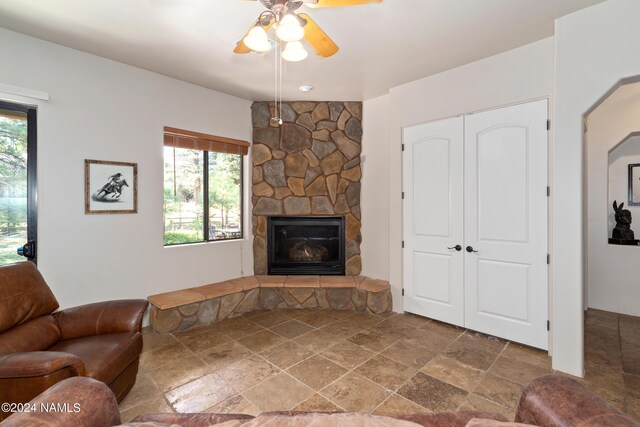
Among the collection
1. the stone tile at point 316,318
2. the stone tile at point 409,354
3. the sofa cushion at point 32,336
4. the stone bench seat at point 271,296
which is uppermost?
the sofa cushion at point 32,336

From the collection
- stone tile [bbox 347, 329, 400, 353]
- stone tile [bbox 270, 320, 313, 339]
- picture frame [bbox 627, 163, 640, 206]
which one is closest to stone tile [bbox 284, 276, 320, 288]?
stone tile [bbox 270, 320, 313, 339]

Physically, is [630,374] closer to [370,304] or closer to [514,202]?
[514,202]

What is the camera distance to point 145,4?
2.15m

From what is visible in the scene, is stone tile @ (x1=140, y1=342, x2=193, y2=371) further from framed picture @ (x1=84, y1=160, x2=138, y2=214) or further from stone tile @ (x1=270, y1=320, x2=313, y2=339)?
framed picture @ (x1=84, y1=160, x2=138, y2=214)

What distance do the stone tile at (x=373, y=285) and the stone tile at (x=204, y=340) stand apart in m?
1.74

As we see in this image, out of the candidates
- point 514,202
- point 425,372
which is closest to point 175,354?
point 425,372

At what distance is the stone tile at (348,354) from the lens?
2510 millimetres

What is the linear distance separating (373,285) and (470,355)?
4.52 feet

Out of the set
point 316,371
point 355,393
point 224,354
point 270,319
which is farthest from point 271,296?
point 355,393

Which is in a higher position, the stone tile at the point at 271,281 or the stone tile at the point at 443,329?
the stone tile at the point at 271,281

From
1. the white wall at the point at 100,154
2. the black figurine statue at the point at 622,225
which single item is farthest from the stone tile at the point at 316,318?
the black figurine statue at the point at 622,225

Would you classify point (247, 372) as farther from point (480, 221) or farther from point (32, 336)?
point (480, 221)

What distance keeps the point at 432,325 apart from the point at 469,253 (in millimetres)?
932

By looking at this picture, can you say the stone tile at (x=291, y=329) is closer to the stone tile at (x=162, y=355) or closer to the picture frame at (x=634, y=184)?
the stone tile at (x=162, y=355)
